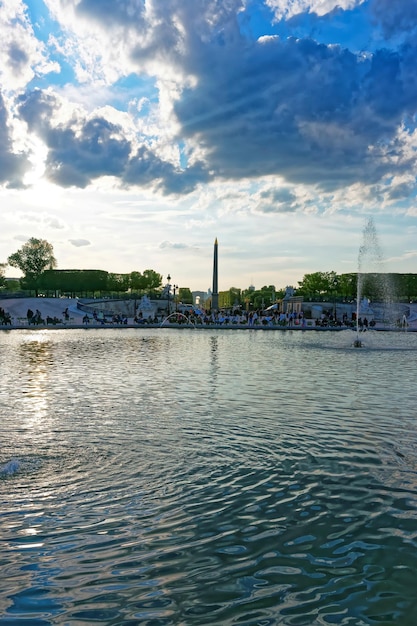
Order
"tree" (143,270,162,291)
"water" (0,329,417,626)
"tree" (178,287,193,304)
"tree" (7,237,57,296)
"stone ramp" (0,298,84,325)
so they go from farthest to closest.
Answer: "tree" (178,287,193,304)
"tree" (143,270,162,291)
"tree" (7,237,57,296)
"stone ramp" (0,298,84,325)
"water" (0,329,417,626)

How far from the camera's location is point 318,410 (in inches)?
440

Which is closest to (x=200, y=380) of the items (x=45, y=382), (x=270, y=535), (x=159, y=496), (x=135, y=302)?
(x=45, y=382)

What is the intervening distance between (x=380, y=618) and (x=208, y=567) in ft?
4.51

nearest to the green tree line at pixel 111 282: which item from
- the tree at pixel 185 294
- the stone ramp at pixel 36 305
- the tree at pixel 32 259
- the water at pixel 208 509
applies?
the tree at pixel 32 259

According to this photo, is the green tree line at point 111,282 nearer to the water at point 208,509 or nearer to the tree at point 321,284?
the tree at point 321,284

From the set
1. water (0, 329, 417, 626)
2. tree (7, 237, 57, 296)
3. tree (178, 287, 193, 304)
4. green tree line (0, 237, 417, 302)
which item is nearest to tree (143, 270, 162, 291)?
green tree line (0, 237, 417, 302)

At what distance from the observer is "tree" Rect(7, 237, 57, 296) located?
101 meters

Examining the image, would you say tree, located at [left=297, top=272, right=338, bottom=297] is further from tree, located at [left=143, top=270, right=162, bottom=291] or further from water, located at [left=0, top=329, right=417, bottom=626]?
water, located at [left=0, top=329, right=417, bottom=626]

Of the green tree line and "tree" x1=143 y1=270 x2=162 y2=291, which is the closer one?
the green tree line

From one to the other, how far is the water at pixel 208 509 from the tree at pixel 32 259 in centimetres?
9237

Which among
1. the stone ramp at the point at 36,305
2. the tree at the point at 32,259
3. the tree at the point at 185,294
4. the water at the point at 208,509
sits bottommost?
the water at the point at 208,509

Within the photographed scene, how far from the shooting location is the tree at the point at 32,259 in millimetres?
100875

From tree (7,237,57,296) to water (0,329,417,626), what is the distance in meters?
92.4

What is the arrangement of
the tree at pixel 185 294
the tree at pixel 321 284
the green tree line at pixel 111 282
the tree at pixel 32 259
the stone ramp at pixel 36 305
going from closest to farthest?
the stone ramp at pixel 36 305 < the green tree line at pixel 111 282 < the tree at pixel 32 259 < the tree at pixel 321 284 < the tree at pixel 185 294
